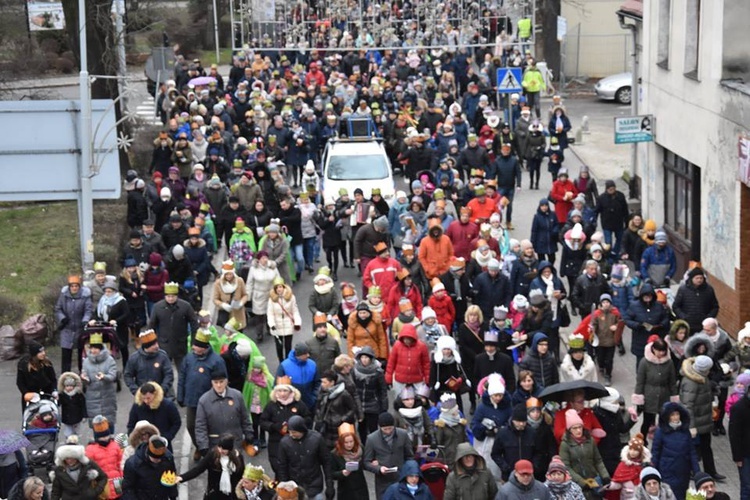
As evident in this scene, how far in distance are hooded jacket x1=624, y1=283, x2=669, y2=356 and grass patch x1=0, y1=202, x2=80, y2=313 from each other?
964cm

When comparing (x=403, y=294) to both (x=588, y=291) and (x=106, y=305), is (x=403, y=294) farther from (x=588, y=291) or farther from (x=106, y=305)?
(x=106, y=305)

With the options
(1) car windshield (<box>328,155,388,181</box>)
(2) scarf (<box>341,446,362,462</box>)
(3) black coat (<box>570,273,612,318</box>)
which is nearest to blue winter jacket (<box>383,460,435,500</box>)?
(2) scarf (<box>341,446,362,462</box>)

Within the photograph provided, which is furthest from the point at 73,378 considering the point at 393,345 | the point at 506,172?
the point at 506,172

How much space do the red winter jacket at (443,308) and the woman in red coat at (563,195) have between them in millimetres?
6363

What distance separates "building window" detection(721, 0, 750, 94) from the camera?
76.3 feet

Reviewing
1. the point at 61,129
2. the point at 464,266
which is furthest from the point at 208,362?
the point at 61,129

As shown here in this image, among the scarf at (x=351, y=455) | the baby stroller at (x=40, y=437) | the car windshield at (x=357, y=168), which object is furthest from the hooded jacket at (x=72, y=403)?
the car windshield at (x=357, y=168)

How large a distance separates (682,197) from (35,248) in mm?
11627

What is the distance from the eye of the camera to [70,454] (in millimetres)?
14797

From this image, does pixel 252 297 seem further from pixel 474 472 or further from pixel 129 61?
pixel 129 61

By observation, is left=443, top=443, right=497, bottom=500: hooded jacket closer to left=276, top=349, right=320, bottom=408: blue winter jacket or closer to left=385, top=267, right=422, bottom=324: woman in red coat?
left=276, top=349, right=320, bottom=408: blue winter jacket

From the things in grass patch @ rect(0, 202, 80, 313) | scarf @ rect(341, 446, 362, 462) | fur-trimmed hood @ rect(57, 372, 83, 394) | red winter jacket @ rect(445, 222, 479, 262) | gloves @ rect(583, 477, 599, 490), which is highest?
red winter jacket @ rect(445, 222, 479, 262)

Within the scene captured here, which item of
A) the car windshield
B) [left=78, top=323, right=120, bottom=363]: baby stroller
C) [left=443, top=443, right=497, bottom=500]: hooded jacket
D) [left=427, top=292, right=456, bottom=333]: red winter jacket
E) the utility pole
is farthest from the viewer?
the car windshield

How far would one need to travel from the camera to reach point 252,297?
22391 mm
